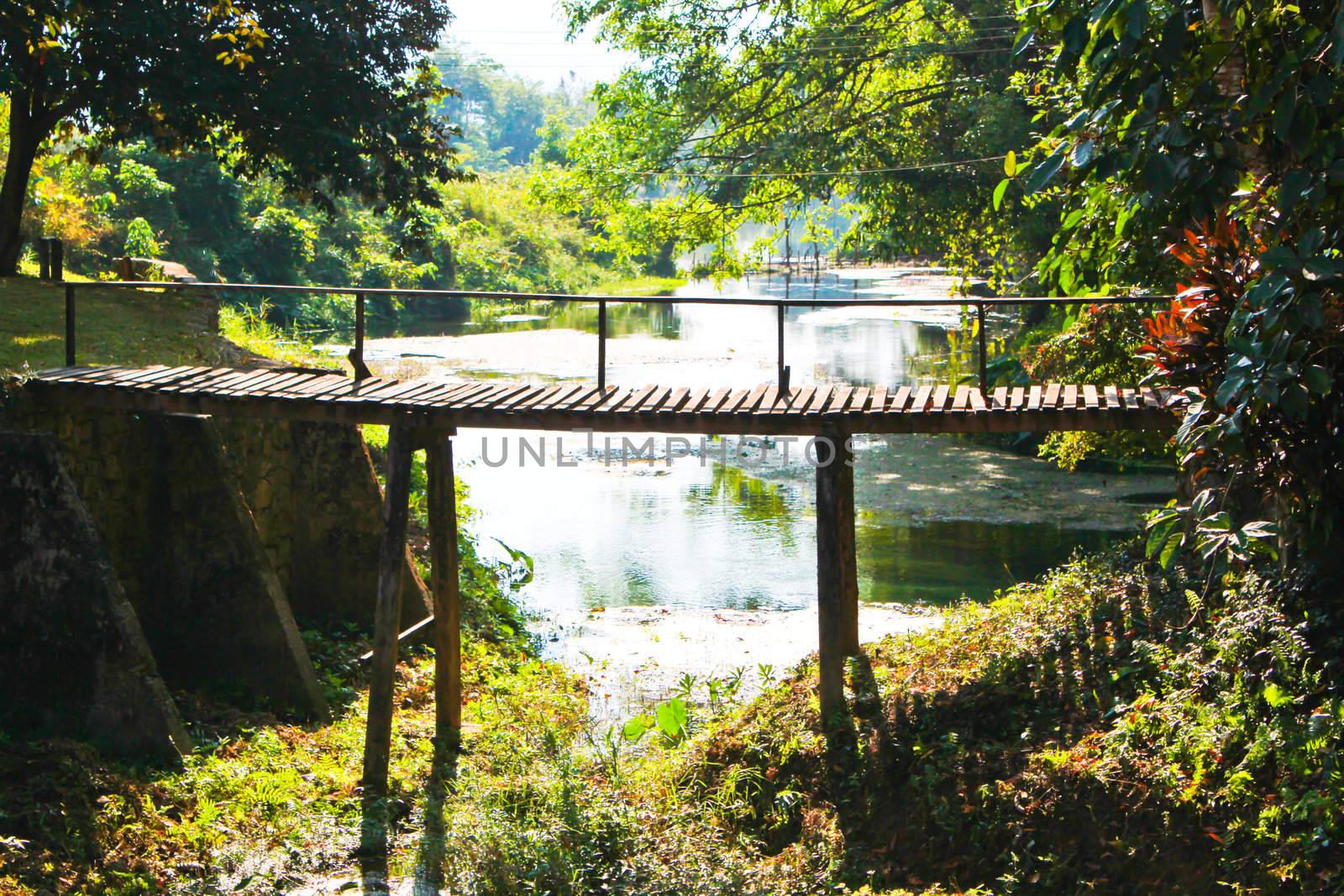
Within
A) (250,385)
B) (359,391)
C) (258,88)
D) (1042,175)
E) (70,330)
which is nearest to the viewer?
(1042,175)

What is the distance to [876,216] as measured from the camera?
67.9 ft

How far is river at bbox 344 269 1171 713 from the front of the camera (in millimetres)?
11836

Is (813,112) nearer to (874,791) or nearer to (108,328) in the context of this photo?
(108,328)

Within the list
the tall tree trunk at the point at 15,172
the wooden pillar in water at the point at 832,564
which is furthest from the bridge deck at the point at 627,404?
the tall tree trunk at the point at 15,172

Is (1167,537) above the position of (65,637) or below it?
above

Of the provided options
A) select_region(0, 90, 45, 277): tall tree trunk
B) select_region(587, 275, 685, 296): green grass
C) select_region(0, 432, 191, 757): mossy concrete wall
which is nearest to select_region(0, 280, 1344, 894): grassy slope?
select_region(0, 432, 191, 757): mossy concrete wall

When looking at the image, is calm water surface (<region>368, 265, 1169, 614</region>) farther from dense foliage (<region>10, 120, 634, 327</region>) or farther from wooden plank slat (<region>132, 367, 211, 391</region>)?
wooden plank slat (<region>132, 367, 211, 391</region>)

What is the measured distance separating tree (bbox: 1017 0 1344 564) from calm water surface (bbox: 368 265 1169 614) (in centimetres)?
424

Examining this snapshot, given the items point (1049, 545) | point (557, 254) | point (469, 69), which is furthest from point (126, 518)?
point (469, 69)

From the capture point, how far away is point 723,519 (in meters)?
16.2

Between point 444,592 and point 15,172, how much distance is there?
890 cm

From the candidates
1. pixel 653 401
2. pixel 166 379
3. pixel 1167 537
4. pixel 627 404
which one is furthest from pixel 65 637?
pixel 1167 537

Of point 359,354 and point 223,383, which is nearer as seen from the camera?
point 223,383

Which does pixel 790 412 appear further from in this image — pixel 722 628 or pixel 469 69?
pixel 469 69
